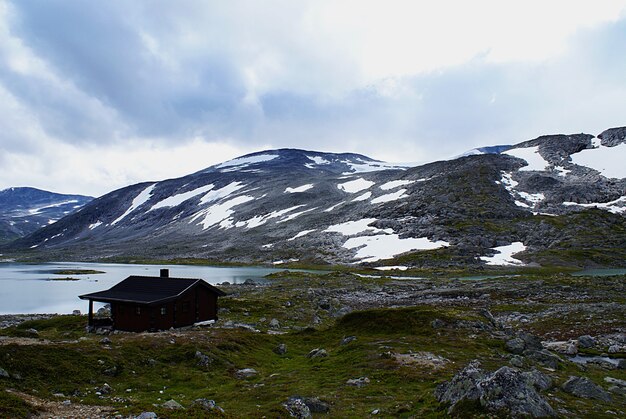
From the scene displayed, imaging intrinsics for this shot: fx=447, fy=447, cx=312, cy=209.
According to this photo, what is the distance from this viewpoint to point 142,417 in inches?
604

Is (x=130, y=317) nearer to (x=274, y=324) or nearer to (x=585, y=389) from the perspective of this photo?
(x=274, y=324)

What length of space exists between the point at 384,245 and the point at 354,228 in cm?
2530

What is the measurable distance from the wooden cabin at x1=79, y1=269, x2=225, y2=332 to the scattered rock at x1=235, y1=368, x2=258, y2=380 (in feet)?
46.6

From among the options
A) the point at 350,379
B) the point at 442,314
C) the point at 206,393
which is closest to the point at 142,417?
the point at 206,393

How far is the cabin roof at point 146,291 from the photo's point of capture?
130 ft

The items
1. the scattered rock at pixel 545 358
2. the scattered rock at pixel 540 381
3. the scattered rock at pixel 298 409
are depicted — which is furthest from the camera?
the scattered rock at pixel 545 358

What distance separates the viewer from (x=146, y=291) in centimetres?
4172

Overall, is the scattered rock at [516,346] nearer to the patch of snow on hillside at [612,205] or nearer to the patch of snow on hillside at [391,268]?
the patch of snow on hillside at [391,268]

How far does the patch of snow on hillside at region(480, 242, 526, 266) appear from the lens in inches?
4853

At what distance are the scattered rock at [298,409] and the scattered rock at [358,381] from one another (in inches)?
208

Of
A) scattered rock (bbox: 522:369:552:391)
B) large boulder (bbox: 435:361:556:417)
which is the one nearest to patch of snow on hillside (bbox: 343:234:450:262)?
scattered rock (bbox: 522:369:552:391)

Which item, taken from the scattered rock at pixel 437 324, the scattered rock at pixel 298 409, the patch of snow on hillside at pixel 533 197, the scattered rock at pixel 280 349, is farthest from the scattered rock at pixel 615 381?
the patch of snow on hillside at pixel 533 197

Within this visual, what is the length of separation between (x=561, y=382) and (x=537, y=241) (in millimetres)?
128720

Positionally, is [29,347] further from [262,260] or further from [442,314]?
[262,260]
